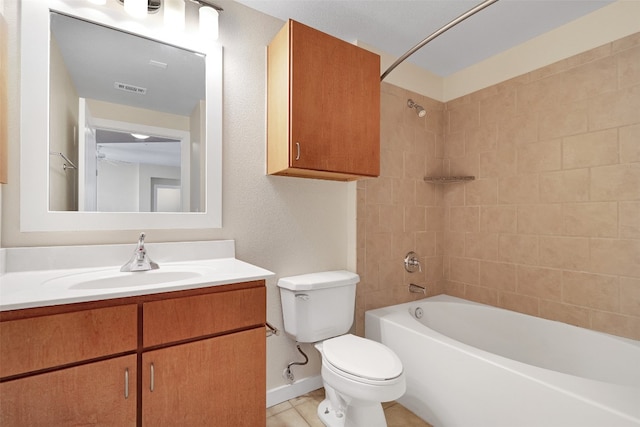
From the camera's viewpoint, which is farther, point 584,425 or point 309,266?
point 309,266

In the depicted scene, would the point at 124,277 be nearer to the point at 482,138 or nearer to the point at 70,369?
the point at 70,369

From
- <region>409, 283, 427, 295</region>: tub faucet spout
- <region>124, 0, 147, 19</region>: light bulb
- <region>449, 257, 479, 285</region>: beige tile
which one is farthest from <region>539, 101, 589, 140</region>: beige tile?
<region>124, 0, 147, 19</region>: light bulb

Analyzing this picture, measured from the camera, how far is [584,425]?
1079 mm

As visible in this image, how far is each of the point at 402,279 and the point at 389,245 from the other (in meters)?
0.30

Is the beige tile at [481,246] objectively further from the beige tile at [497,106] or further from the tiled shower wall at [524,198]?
the beige tile at [497,106]

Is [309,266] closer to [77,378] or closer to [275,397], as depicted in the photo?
[275,397]

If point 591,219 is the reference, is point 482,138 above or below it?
above

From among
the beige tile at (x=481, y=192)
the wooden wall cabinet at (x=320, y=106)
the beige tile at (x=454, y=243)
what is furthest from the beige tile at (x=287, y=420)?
the beige tile at (x=481, y=192)

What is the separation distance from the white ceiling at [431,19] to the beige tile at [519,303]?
71.4 inches

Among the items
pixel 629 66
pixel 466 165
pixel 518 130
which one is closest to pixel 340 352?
pixel 466 165

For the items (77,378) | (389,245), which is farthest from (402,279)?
(77,378)

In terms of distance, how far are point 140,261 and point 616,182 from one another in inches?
100

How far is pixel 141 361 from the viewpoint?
99 centimetres

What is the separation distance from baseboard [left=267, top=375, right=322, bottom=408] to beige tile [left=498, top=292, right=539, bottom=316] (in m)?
1.46
